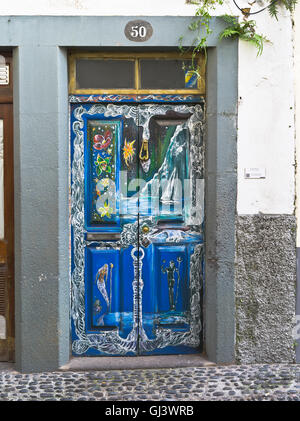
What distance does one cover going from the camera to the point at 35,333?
13.6 ft

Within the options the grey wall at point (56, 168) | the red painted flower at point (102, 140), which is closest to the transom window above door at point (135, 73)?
the grey wall at point (56, 168)

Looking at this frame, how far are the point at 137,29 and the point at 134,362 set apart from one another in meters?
3.21

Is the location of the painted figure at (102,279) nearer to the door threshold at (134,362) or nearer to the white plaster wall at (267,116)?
the door threshold at (134,362)

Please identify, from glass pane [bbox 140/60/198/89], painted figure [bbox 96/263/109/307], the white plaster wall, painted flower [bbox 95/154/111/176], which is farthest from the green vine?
painted figure [bbox 96/263/109/307]

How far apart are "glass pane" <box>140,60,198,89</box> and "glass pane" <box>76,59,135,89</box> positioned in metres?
0.15

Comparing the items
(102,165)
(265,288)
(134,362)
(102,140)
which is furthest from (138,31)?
(134,362)

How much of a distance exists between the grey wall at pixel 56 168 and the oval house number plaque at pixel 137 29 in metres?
0.05

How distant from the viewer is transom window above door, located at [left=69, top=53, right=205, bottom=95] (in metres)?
4.30

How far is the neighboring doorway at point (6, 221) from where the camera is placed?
4.23 meters

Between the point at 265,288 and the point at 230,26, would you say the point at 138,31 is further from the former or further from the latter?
the point at 265,288

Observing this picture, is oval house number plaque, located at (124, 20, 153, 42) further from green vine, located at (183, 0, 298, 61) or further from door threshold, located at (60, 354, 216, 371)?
door threshold, located at (60, 354, 216, 371)
